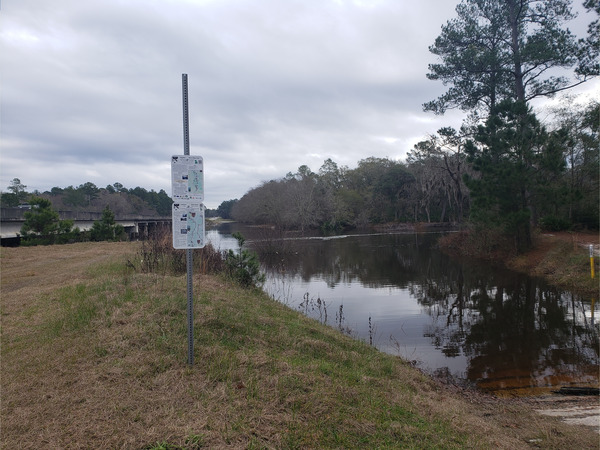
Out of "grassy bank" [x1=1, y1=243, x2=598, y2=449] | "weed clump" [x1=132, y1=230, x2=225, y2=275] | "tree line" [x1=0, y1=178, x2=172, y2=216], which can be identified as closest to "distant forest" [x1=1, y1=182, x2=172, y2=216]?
"tree line" [x1=0, y1=178, x2=172, y2=216]

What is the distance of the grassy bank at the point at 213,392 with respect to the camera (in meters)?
3.46

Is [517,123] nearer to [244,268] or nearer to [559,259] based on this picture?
[559,259]

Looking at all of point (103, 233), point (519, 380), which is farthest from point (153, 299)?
point (103, 233)

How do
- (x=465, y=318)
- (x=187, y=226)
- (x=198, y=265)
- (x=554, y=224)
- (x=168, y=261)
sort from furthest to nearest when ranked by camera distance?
(x=554, y=224) → (x=198, y=265) → (x=168, y=261) → (x=465, y=318) → (x=187, y=226)

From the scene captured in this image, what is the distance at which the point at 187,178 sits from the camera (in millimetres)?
4418

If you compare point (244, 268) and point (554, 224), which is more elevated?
point (554, 224)

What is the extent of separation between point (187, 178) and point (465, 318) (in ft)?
35.2

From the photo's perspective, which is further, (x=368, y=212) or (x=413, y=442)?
(x=368, y=212)

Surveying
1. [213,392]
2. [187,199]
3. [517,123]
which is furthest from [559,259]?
[187,199]

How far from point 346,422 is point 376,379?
1507mm

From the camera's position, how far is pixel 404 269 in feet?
75.6

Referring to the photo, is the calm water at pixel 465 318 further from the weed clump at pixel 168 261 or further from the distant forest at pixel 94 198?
the distant forest at pixel 94 198

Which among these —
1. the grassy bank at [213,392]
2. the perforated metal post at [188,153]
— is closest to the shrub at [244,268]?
the grassy bank at [213,392]

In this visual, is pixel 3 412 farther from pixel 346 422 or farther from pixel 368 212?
pixel 368 212
